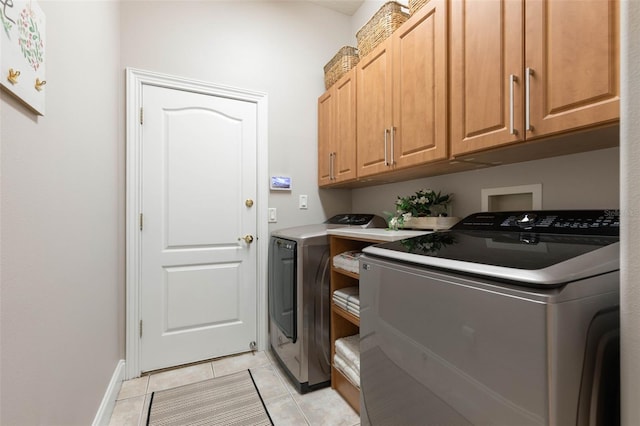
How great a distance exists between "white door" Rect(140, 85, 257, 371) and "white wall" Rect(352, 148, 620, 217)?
152cm

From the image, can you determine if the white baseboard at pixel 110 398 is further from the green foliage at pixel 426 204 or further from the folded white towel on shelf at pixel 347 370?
the green foliage at pixel 426 204

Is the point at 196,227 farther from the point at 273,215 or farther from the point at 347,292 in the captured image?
the point at 347,292

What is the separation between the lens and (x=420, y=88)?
56.2 inches

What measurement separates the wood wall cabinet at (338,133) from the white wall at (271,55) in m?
0.12

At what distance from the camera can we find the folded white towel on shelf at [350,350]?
59.6 inches

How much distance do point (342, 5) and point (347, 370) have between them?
2.94 m

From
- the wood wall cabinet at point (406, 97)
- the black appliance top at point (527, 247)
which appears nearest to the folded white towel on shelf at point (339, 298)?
the black appliance top at point (527, 247)

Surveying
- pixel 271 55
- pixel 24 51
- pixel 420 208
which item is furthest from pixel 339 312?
pixel 271 55

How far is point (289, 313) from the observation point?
1.88m

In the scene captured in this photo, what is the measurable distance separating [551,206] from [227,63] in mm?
2347

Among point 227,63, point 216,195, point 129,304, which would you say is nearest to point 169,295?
point 129,304

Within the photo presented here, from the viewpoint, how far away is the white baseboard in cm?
143

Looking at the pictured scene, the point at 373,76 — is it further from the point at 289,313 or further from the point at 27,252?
the point at 27,252

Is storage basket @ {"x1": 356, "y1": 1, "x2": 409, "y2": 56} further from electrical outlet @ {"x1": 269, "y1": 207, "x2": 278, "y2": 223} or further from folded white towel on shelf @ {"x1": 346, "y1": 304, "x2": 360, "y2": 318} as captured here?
folded white towel on shelf @ {"x1": 346, "y1": 304, "x2": 360, "y2": 318}
